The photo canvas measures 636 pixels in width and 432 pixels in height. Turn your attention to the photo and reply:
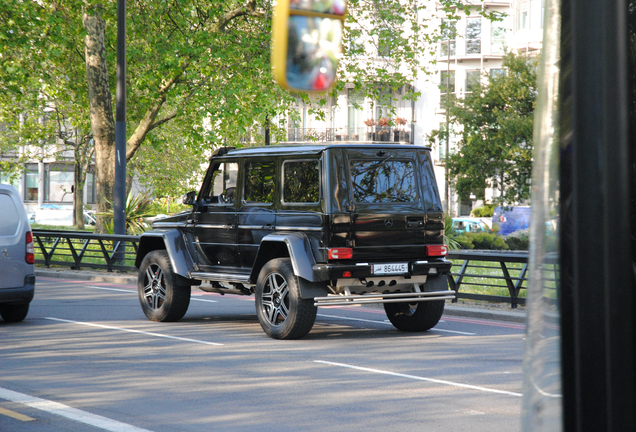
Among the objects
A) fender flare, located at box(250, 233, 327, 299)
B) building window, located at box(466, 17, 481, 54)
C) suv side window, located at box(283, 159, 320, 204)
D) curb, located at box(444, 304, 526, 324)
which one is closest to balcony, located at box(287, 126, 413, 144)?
building window, located at box(466, 17, 481, 54)

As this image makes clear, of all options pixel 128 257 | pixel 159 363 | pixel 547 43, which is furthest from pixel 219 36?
pixel 547 43

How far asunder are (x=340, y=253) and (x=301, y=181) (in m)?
1.15

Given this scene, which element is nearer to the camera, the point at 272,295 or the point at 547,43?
the point at 547,43

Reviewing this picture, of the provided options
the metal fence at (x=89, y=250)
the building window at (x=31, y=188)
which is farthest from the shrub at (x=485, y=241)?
the building window at (x=31, y=188)

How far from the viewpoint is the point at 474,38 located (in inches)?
2352

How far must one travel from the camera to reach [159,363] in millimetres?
7859

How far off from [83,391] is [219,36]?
1841cm

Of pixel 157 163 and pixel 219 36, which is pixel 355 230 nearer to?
pixel 219 36

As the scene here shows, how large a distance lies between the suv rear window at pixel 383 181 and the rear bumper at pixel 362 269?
31.2 inches

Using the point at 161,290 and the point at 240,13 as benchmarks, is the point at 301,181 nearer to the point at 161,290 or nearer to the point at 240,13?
the point at 161,290

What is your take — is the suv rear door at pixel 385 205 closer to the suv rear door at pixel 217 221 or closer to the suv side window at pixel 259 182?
the suv side window at pixel 259 182

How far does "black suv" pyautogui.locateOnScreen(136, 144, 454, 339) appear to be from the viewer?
30.3ft

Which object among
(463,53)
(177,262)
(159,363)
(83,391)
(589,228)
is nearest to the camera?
(589,228)

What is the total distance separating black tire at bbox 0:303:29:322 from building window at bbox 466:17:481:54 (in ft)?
174
